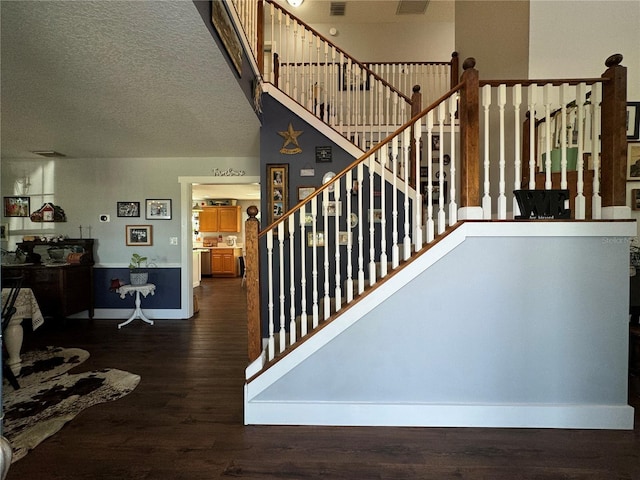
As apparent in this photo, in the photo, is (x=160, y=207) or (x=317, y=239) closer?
(x=317, y=239)

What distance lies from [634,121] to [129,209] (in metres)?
6.41

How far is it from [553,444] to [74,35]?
3.82 m

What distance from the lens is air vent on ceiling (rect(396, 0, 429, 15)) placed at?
6121 mm

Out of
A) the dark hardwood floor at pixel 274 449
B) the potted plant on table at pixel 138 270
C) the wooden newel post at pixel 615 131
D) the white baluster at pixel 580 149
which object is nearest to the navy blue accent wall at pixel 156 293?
the potted plant on table at pixel 138 270

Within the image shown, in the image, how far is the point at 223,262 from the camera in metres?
10.6

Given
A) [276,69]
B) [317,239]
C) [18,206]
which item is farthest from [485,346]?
[18,206]

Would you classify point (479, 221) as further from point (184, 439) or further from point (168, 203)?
point (168, 203)

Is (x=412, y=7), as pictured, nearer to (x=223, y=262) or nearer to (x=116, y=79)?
(x=116, y=79)

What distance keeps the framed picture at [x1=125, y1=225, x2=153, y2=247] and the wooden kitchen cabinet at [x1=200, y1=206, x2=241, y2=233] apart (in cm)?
567

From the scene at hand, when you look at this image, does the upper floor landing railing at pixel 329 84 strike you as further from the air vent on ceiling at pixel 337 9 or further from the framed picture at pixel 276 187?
the air vent on ceiling at pixel 337 9

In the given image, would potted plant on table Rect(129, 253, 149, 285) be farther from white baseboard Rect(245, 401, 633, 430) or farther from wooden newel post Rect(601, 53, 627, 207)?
wooden newel post Rect(601, 53, 627, 207)

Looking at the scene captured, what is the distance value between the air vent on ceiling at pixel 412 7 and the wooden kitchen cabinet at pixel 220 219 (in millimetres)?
7058

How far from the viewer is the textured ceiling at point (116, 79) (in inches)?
73.6

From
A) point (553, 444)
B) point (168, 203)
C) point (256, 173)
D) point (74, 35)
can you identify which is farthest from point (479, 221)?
point (168, 203)
